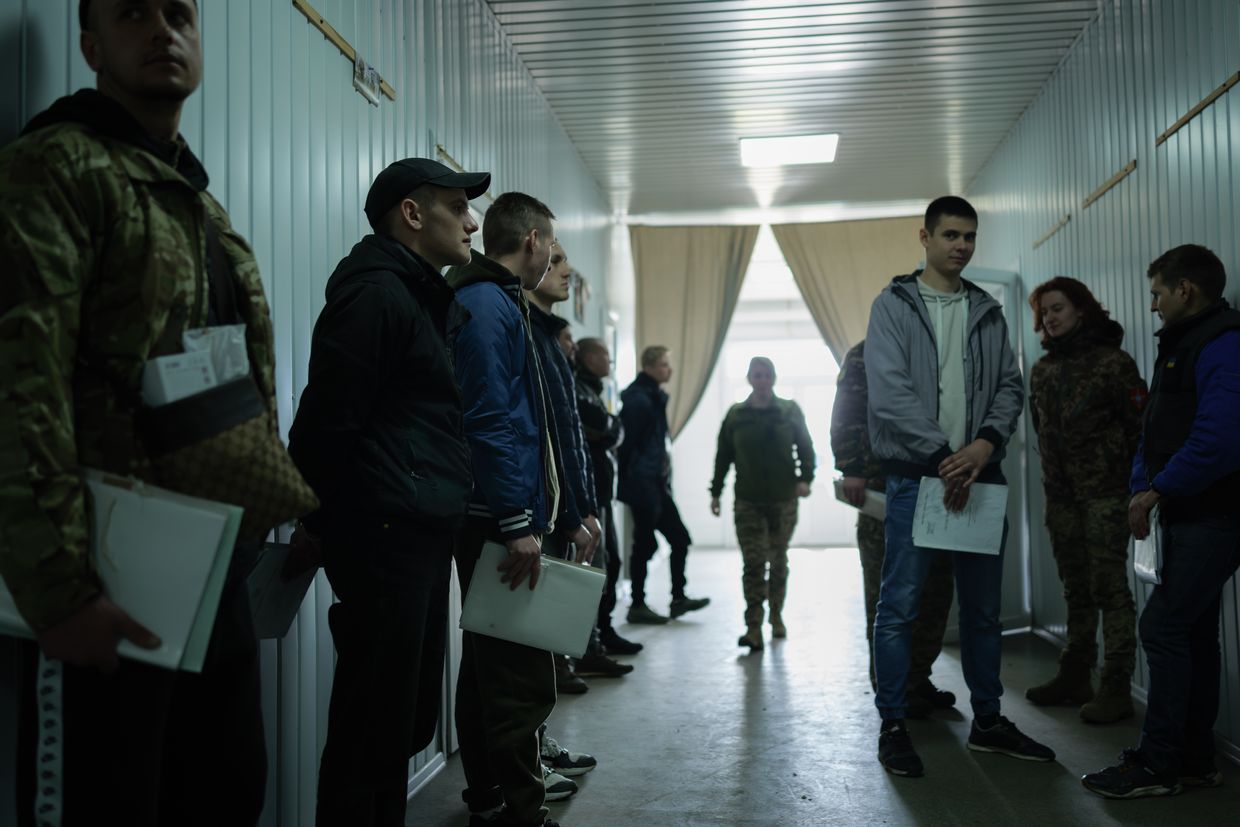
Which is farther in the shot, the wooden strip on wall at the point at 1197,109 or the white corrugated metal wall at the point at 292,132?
the wooden strip on wall at the point at 1197,109

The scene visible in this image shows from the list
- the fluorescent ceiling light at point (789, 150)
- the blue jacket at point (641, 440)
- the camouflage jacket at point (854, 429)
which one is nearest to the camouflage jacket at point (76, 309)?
the camouflage jacket at point (854, 429)

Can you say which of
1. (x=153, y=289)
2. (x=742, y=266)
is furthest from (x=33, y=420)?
(x=742, y=266)

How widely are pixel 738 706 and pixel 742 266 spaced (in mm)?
5180

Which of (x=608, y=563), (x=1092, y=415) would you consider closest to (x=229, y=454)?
(x=1092, y=415)

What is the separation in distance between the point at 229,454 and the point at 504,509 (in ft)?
3.05

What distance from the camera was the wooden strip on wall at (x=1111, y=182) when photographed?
12.5 ft

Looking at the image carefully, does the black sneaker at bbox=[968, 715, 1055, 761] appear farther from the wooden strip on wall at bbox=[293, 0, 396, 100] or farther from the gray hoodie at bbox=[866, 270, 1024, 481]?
the wooden strip on wall at bbox=[293, 0, 396, 100]

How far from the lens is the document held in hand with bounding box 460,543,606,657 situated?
2.13 m

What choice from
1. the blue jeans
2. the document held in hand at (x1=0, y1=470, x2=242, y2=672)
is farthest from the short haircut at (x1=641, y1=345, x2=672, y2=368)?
the document held in hand at (x1=0, y1=470, x2=242, y2=672)

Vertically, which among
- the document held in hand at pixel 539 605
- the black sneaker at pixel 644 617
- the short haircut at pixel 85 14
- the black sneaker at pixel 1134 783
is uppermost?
the short haircut at pixel 85 14

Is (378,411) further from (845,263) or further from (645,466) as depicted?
(845,263)

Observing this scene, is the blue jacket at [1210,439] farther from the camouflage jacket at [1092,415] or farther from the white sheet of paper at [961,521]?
the camouflage jacket at [1092,415]

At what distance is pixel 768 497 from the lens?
493 centimetres

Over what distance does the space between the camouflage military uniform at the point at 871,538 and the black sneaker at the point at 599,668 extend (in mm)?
1094
